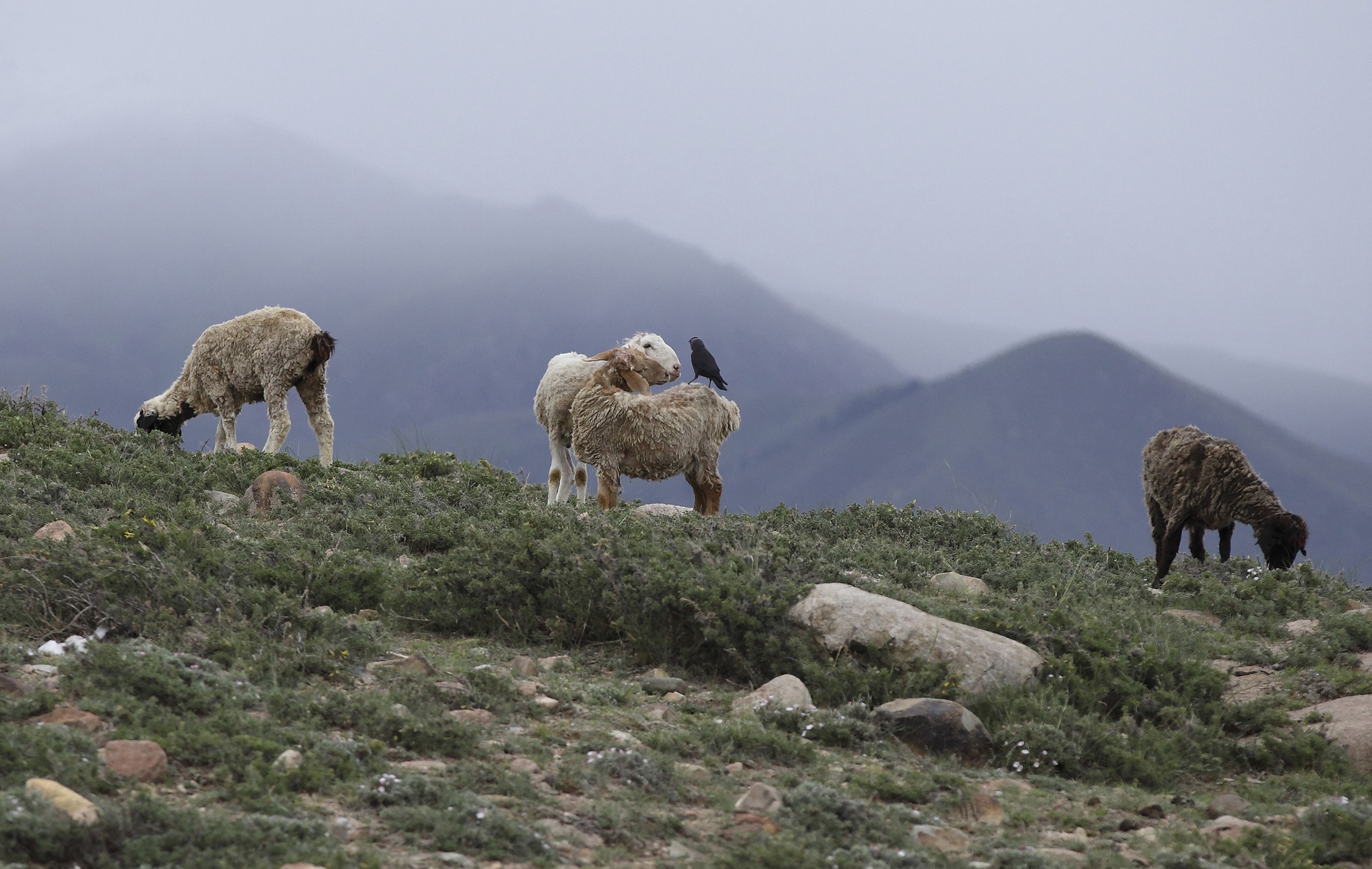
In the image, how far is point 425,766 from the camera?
5.05m

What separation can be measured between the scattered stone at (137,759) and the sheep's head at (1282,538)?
11918 mm

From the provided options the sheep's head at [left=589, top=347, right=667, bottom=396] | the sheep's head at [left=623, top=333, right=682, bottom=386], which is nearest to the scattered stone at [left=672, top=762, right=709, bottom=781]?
the sheep's head at [left=589, top=347, right=667, bottom=396]

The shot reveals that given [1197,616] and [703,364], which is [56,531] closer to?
[703,364]

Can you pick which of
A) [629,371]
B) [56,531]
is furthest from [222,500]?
[629,371]

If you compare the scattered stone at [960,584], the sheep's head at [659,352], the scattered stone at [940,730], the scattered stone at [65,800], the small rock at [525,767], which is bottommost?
the scattered stone at [65,800]

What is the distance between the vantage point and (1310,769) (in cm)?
624

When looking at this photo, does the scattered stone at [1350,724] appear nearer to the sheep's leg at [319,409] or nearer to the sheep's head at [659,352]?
the sheep's head at [659,352]

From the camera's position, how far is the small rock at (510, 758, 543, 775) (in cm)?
511

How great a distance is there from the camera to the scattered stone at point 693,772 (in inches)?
208

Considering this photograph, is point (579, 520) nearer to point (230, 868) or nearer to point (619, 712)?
point (619, 712)

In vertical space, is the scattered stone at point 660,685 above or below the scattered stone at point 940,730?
above

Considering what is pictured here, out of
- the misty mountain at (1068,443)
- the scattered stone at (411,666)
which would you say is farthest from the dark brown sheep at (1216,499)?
the misty mountain at (1068,443)

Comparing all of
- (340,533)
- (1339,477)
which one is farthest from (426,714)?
(1339,477)

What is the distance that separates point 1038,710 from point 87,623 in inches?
224
